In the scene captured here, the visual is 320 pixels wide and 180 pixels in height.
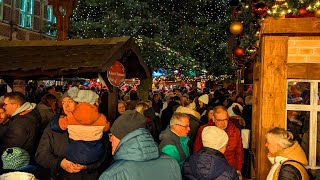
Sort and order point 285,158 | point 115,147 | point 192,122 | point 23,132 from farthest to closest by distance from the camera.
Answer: point 192,122, point 23,132, point 285,158, point 115,147

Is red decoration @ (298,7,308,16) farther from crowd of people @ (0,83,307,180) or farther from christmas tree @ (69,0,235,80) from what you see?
christmas tree @ (69,0,235,80)

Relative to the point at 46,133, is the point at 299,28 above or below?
above

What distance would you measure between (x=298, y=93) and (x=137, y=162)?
3.36 m

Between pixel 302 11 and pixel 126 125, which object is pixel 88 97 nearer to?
pixel 126 125

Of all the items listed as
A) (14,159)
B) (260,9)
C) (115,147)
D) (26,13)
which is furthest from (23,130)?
(26,13)

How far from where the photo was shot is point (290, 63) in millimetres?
5273

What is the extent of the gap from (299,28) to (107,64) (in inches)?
154

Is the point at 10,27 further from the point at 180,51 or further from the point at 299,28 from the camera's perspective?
the point at 299,28

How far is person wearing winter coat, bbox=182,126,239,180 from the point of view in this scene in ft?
11.4

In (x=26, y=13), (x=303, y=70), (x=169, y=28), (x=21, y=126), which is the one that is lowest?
(x=21, y=126)

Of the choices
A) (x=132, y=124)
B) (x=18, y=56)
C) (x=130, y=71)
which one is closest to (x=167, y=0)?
(x=130, y=71)

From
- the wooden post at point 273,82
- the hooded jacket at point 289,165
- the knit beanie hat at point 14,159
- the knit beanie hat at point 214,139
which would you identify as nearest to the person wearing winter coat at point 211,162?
the knit beanie hat at point 214,139

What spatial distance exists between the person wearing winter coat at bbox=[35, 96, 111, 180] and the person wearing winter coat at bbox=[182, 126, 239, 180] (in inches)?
37.5

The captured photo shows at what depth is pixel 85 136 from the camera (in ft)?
12.5
